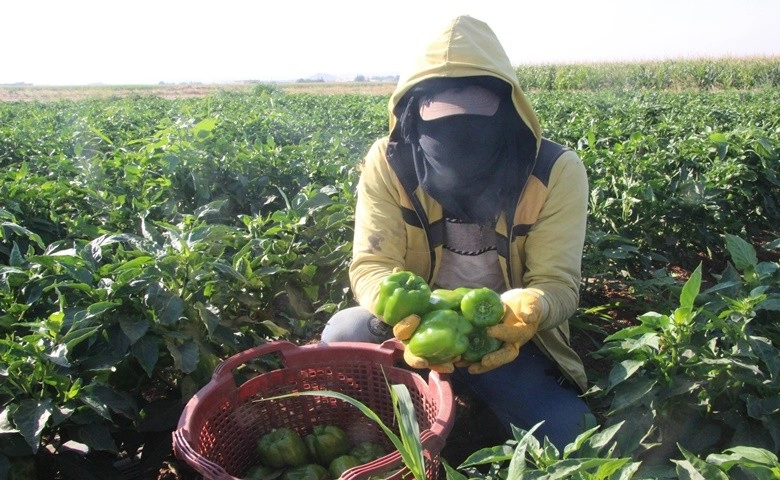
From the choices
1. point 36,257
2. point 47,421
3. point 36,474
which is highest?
point 36,257

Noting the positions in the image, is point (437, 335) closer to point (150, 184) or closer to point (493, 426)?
point (493, 426)

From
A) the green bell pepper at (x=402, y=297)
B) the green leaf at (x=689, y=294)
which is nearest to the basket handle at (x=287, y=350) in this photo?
the green bell pepper at (x=402, y=297)

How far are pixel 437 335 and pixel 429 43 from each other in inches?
43.3

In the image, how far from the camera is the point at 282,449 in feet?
7.00

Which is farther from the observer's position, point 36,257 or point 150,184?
point 150,184

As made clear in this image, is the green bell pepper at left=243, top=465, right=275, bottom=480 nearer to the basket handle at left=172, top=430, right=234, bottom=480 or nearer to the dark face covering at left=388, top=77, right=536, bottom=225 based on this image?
the basket handle at left=172, top=430, right=234, bottom=480

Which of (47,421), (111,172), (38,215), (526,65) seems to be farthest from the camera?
(526,65)

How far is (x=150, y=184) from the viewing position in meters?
4.09

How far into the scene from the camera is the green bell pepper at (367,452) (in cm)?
215

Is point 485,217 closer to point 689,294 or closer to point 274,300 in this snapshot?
point 689,294

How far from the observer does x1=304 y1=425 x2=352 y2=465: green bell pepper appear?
7.20 feet

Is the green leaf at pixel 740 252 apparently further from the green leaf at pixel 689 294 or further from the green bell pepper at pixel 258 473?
the green bell pepper at pixel 258 473

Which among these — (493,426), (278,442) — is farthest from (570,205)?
(278,442)

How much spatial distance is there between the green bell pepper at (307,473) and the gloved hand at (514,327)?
2.11 feet
